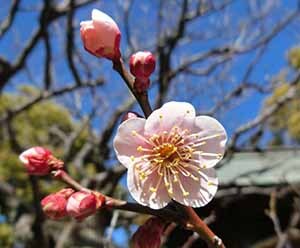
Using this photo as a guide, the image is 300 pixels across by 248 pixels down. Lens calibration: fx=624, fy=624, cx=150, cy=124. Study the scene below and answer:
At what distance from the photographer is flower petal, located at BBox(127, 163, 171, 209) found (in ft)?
2.74

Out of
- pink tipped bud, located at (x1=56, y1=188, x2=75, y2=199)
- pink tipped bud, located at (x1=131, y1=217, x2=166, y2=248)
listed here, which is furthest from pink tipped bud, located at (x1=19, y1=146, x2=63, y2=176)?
pink tipped bud, located at (x1=131, y1=217, x2=166, y2=248)

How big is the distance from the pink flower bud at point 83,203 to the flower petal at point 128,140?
96 millimetres

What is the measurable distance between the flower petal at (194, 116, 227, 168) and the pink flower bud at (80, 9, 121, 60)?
17 cm

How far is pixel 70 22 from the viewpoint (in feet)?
12.8

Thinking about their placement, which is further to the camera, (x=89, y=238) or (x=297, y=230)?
(x=89, y=238)

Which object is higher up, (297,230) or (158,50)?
(158,50)

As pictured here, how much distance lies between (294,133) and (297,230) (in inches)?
162

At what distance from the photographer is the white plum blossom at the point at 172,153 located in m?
0.87

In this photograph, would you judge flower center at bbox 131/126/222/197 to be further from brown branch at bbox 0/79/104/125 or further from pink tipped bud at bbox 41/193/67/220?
brown branch at bbox 0/79/104/125

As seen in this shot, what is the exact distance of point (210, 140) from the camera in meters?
0.92

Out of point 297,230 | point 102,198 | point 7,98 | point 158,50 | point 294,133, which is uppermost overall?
point 102,198

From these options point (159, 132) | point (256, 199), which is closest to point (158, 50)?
point (256, 199)

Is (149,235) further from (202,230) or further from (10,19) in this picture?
(10,19)

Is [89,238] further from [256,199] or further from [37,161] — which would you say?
[37,161]
